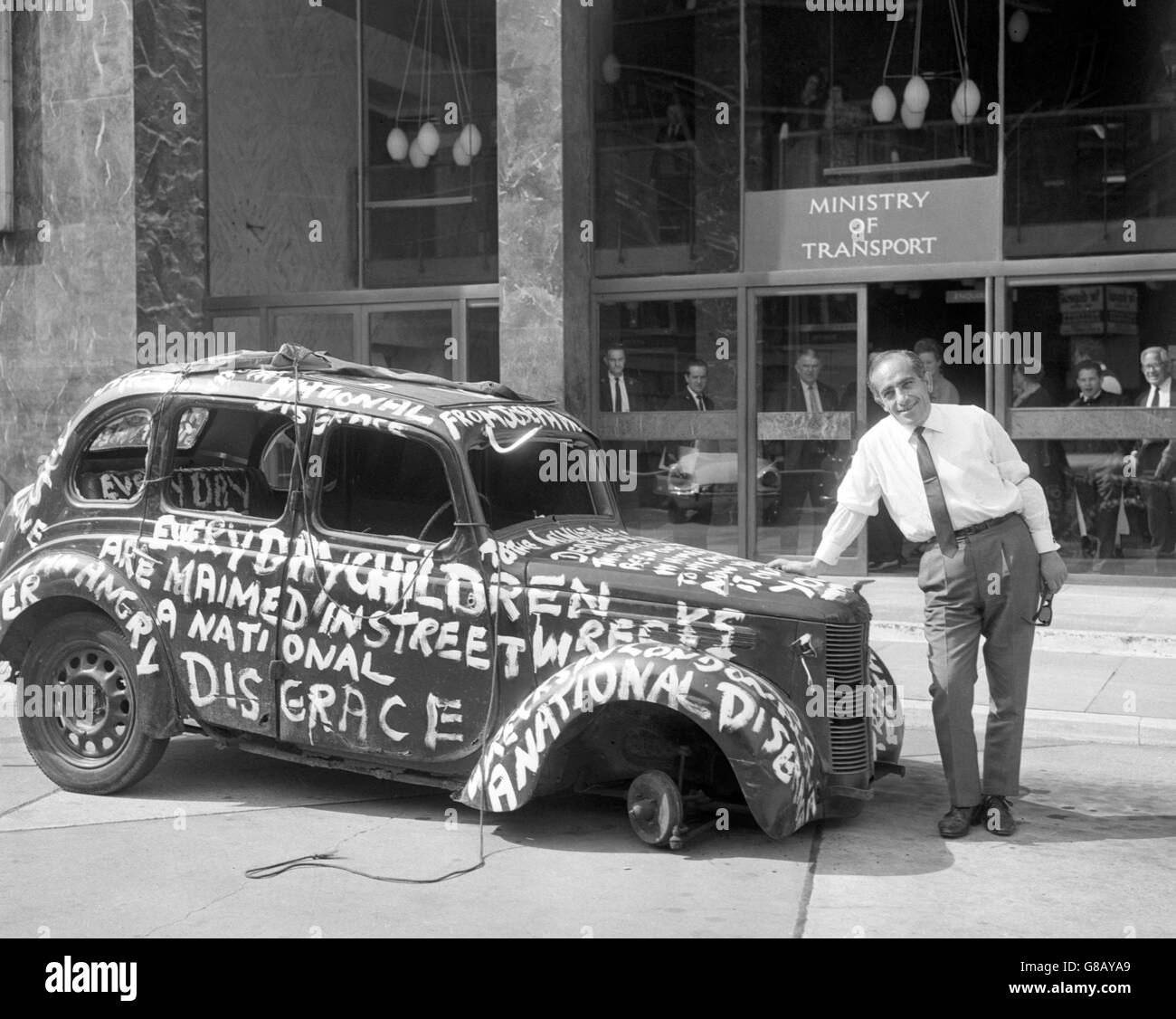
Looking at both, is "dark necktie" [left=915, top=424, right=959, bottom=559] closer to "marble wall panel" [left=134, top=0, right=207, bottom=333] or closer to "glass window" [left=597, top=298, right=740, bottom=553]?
"glass window" [left=597, top=298, right=740, bottom=553]

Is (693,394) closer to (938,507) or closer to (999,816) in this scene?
(938,507)

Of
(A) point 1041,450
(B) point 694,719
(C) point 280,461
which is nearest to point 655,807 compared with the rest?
(B) point 694,719

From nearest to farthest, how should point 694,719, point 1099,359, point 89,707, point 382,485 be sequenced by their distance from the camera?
point 694,719, point 382,485, point 89,707, point 1099,359

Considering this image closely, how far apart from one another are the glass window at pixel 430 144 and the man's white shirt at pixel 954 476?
10.0 metres

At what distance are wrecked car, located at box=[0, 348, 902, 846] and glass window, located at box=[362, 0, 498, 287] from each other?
30.5ft

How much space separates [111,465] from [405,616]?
5.95ft

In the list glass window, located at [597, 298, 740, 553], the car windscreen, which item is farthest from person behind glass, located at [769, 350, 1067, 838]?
glass window, located at [597, 298, 740, 553]

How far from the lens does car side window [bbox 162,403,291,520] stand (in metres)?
6.66

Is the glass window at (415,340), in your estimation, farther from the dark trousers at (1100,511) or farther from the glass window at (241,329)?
the dark trousers at (1100,511)

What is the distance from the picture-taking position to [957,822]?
605 cm

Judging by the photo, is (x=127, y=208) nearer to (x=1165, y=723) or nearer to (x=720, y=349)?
(x=720, y=349)

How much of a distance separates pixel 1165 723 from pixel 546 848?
4.14 m
